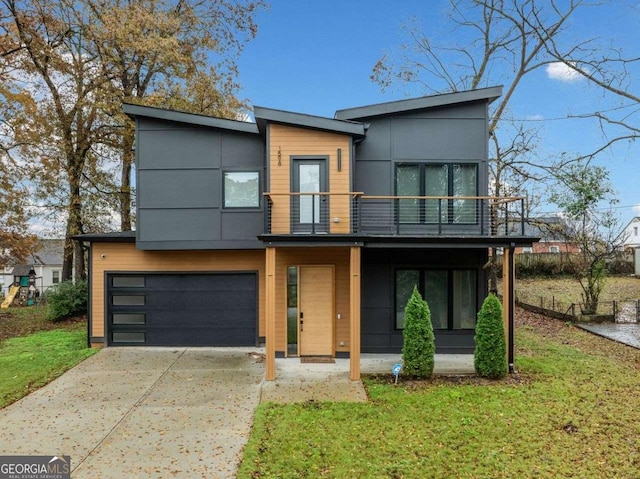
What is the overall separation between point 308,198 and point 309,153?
105 cm

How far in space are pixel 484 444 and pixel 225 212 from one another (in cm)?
741

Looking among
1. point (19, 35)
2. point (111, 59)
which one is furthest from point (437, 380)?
point (19, 35)

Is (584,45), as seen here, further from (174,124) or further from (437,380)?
(174,124)

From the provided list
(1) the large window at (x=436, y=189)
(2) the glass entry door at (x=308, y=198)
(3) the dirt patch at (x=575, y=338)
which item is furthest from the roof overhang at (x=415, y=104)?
(3) the dirt patch at (x=575, y=338)

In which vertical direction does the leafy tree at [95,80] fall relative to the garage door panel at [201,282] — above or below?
above

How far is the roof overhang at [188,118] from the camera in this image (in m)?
9.74

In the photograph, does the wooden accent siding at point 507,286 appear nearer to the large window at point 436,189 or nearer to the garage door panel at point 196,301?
the large window at point 436,189

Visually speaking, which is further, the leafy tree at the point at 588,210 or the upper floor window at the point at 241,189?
the leafy tree at the point at 588,210

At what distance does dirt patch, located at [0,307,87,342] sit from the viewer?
12784 mm

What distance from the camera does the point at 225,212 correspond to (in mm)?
9977

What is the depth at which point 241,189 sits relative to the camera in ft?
33.0

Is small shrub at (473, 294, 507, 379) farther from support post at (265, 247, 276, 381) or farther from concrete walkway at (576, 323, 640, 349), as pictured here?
concrete walkway at (576, 323, 640, 349)

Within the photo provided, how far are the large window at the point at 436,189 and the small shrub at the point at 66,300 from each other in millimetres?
12120

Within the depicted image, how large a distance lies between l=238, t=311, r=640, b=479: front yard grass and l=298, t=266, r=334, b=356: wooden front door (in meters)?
2.03
